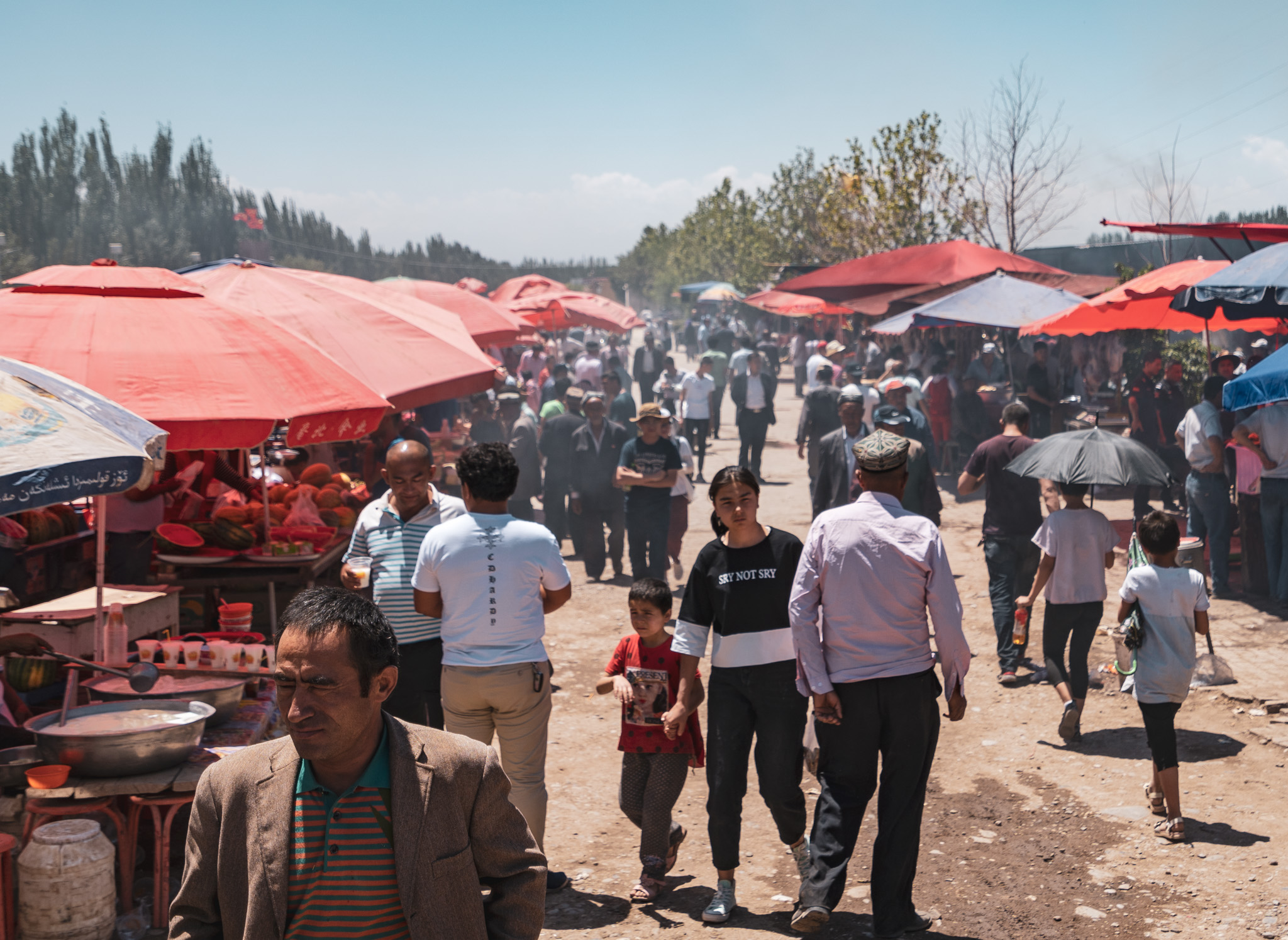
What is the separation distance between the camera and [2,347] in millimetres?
5199

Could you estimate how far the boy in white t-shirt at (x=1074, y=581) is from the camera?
678 centimetres

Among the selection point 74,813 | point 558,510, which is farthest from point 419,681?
point 558,510

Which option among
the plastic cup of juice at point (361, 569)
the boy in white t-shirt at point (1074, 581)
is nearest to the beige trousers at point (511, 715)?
the plastic cup of juice at point (361, 569)

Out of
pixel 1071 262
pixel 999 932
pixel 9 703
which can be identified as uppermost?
pixel 1071 262

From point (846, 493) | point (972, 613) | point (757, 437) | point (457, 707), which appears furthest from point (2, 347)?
point (757, 437)

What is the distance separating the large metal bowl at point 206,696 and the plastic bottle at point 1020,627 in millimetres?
4656

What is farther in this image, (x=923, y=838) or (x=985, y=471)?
(x=985, y=471)

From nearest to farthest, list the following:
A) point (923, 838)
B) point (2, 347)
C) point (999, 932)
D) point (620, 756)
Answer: point (999, 932)
point (2, 347)
point (923, 838)
point (620, 756)

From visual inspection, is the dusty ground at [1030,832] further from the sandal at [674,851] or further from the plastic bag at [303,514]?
the plastic bag at [303,514]

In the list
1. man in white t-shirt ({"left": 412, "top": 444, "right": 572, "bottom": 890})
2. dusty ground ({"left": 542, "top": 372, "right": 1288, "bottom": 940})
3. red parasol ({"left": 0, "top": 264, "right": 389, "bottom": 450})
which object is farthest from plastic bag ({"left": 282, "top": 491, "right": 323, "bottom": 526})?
man in white t-shirt ({"left": 412, "top": 444, "right": 572, "bottom": 890})

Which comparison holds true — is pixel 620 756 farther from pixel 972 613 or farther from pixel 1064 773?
pixel 972 613

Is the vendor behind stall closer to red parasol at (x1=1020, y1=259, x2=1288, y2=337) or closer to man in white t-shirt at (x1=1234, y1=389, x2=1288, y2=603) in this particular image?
man in white t-shirt at (x1=1234, y1=389, x2=1288, y2=603)

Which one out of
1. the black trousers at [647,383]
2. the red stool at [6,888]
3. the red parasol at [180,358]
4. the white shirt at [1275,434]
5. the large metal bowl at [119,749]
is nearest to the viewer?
the red stool at [6,888]

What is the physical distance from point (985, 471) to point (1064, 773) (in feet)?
7.75
